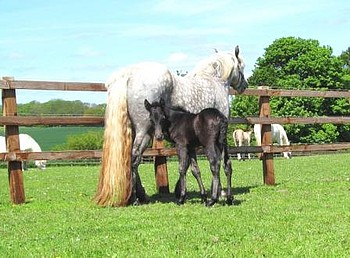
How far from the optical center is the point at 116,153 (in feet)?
28.2

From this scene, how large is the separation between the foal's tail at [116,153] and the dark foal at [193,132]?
22.3 inches

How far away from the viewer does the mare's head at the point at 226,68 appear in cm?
1027

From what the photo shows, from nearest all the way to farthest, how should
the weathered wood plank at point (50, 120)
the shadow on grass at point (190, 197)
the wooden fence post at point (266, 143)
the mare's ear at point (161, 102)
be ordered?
the mare's ear at point (161, 102) < the shadow on grass at point (190, 197) < the weathered wood plank at point (50, 120) < the wooden fence post at point (266, 143)

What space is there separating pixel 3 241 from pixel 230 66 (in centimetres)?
586

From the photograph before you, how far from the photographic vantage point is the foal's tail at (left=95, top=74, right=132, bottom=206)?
8516 mm

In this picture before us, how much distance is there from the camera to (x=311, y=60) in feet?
170

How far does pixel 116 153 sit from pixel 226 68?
2986 millimetres

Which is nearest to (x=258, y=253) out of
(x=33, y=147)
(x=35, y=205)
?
(x=35, y=205)

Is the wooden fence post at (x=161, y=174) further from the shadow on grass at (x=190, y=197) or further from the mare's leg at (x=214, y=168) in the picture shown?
the mare's leg at (x=214, y=168)

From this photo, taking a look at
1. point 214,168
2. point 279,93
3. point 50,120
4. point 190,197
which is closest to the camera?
point 214,168

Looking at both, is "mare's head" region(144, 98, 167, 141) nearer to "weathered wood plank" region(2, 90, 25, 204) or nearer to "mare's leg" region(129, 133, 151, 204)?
"mare's leg" region(129, 133, 151, 204)

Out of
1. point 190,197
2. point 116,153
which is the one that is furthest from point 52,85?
point 190,197

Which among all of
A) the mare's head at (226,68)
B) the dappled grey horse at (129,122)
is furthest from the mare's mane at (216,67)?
the dappled grey horse at (129,122)

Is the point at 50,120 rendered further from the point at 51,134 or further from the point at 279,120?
the point at 51,134
